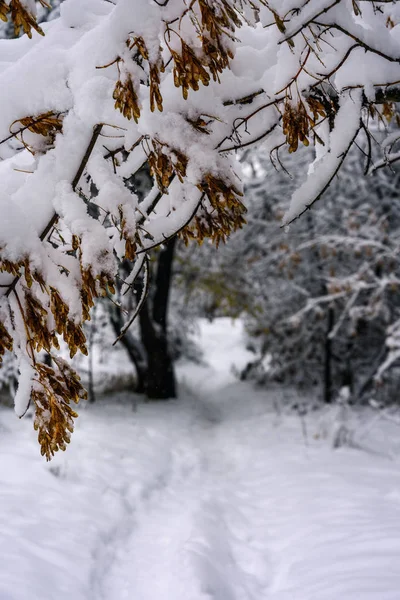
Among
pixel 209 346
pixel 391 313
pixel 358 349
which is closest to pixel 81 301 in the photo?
pixel 391 313

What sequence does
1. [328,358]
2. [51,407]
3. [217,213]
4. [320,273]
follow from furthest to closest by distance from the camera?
[320,273], [328,358], [217,213], [51,407]

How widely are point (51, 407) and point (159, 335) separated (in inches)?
349

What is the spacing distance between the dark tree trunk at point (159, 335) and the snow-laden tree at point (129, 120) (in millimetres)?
8264

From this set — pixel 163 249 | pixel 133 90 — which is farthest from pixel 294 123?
pixel 163 249

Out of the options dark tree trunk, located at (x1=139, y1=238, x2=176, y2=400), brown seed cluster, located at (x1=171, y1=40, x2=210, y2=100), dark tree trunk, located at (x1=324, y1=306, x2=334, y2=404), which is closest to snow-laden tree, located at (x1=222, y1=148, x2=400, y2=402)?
dark tree trunk, located at (x1=324, y1=306, x2=334, y2=404)

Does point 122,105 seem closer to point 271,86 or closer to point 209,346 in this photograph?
point 271,86

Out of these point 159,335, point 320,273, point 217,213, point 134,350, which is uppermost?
point 320,273

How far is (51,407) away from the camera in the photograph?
1.48 m

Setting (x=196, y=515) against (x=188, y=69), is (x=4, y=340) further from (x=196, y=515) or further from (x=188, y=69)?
(x=196, y=515)

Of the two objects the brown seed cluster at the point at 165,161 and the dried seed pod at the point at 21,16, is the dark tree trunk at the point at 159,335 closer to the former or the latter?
the brown seed cluster at the point at 165,161

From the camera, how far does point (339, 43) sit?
1.69 meters

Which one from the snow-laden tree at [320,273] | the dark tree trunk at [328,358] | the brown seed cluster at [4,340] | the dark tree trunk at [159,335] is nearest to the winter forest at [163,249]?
the brown seed cluster at [4,340]

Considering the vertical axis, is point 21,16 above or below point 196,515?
above

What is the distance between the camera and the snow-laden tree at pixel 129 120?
1.43 m
